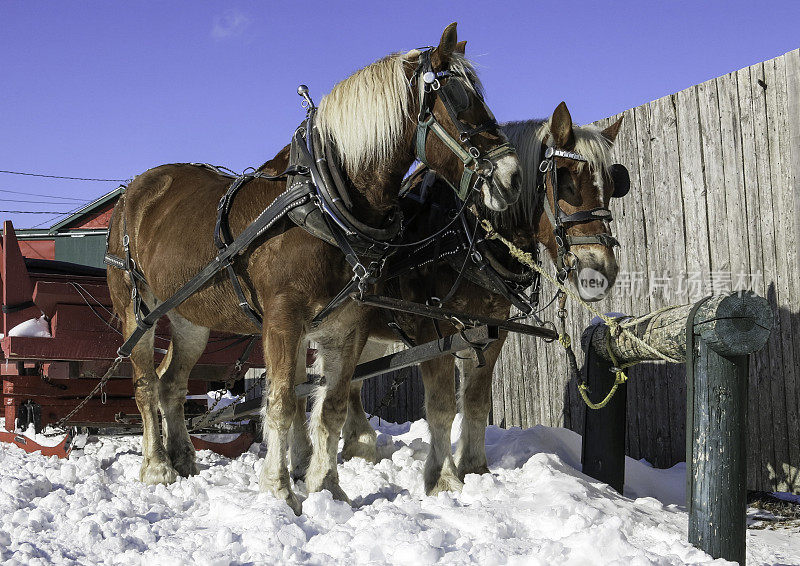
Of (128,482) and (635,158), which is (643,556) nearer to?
(128,482)

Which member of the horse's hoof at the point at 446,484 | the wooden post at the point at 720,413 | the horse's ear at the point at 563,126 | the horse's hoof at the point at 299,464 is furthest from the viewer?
the horse's hoof at the point at 299,464

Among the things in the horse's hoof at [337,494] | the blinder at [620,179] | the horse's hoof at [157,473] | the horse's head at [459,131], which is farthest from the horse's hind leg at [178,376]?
the blinder at [620,179]

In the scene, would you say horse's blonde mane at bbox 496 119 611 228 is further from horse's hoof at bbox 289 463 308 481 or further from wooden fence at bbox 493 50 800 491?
horse's hoof at bbox 289 463 308 481

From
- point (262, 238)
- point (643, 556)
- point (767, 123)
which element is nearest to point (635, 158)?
point (767, 123)

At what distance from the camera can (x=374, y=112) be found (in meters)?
3.49

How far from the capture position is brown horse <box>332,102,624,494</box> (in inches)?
147

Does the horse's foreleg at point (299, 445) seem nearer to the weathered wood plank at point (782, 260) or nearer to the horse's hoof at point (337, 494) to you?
the horse's hoof at point (337, 494)

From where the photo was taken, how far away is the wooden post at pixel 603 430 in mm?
4715

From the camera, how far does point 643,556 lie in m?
2.60

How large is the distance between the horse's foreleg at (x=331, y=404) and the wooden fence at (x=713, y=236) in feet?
9.12

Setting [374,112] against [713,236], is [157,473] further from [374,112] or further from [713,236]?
[713,236]

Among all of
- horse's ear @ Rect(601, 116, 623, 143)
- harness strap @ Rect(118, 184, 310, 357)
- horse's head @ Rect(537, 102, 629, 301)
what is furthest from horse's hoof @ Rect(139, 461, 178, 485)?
horse's ear @ Rect(601, 116, 623, 143)

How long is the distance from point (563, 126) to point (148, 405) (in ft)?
10.5

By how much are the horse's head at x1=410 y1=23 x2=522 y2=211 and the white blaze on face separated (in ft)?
1.93
